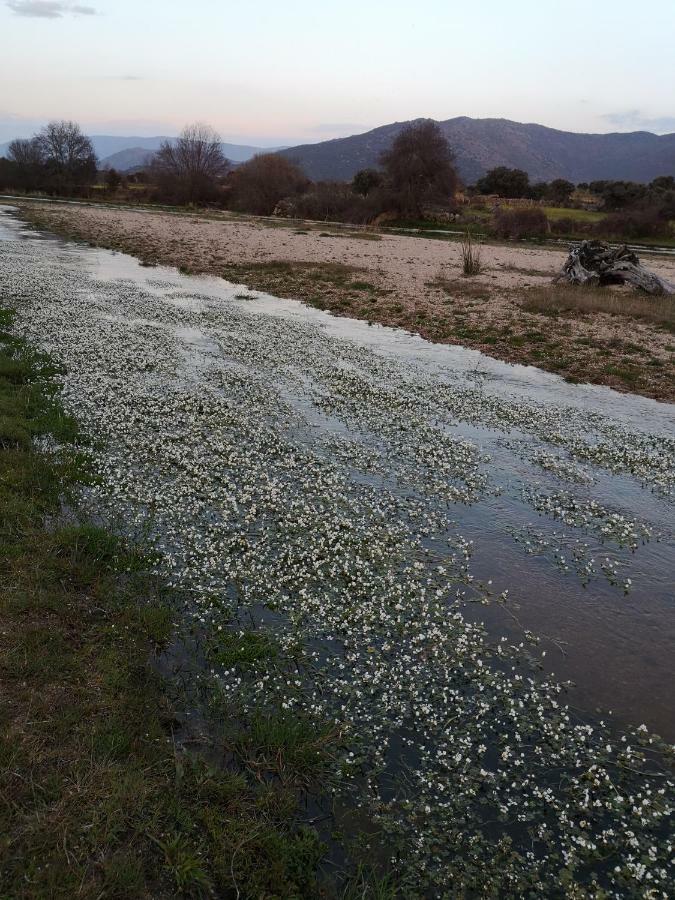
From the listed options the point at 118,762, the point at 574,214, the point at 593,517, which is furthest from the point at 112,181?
the point at 118,762

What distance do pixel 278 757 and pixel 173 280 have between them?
4079cm

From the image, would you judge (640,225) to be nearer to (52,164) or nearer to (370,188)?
(370,188)

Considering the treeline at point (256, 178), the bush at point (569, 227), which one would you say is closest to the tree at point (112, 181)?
the treeline at point (256, 178)

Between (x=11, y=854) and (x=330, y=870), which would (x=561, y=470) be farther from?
(x=11, y=854)

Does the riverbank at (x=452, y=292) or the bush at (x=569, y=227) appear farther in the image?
the bush at (x=569, y=227)

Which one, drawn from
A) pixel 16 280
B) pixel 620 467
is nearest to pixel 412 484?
pixel 620 467

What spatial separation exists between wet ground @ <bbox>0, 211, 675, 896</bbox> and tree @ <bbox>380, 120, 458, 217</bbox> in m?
85.2

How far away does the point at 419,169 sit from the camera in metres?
97.2

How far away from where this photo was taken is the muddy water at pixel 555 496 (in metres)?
8.89

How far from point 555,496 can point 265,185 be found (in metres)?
117

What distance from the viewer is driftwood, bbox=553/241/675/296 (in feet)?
133

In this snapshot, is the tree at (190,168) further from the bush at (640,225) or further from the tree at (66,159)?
the bush at (640,225)

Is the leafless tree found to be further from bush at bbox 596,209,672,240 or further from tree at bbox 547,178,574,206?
bush at bbox 596,209,672,240

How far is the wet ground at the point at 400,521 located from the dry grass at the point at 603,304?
508 inches
